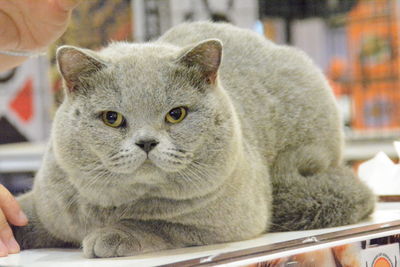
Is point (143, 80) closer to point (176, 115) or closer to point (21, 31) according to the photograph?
point (176, 115)

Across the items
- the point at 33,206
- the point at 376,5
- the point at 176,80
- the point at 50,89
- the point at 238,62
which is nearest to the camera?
the point at 176,80

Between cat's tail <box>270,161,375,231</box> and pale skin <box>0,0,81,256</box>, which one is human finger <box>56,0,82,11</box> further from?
cat's tail <box>270,161,375,231</box>

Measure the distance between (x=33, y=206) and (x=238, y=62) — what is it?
580mm

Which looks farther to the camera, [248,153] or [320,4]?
[320,4]

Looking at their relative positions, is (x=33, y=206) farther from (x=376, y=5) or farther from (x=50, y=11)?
(x=376, y=5)

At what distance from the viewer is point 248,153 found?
137 cm

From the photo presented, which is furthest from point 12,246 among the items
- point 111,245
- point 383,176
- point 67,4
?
point 383,176

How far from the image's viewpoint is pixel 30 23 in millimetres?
1297

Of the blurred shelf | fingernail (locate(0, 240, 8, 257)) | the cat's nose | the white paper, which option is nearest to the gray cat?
the cat's nose

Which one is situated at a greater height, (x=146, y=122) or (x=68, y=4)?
(x=68, y=4)

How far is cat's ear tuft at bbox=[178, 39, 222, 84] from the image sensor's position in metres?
1.15

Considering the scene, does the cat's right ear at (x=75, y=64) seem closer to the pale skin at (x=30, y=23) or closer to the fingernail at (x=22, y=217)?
the pale skin at (x=30, y=23)

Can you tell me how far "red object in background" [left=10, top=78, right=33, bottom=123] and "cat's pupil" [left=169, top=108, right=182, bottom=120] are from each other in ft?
8.48

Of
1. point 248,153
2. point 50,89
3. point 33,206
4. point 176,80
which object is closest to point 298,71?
point 248,153
